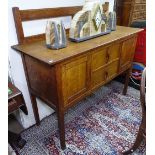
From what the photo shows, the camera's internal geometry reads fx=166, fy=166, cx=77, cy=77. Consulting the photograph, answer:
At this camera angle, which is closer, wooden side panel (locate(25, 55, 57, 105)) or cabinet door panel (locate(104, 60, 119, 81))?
wooden side panel (locate(25, 55, 57, 105))

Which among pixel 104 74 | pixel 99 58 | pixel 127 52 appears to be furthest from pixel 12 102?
pixel 127 52

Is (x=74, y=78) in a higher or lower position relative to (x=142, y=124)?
higher

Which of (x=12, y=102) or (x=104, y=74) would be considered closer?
(x=12, y=102)

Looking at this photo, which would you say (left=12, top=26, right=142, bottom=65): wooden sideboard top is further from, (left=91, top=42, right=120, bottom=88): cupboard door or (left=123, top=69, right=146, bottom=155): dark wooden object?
(left=123, top=69, right=146, bottom=155): dark wooden object

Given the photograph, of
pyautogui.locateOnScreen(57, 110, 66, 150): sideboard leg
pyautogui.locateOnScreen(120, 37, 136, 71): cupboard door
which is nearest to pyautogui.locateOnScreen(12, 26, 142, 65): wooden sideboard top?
pyautogui.locateOnScreen(120, 37, 136, 71): cupboard door

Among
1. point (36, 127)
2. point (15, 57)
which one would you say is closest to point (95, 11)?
point (15, 57)

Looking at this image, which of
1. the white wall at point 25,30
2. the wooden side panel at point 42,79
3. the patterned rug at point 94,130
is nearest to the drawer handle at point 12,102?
the wooden side panel at point 42,79

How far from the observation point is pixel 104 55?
57.4 inches

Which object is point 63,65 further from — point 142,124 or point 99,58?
point 142,124

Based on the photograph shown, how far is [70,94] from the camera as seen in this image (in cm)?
128

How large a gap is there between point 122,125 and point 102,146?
36 centimetres

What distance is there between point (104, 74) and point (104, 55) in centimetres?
21

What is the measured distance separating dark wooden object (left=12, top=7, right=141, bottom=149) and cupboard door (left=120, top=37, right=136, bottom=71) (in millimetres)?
113

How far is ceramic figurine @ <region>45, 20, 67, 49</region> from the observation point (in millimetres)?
1148
